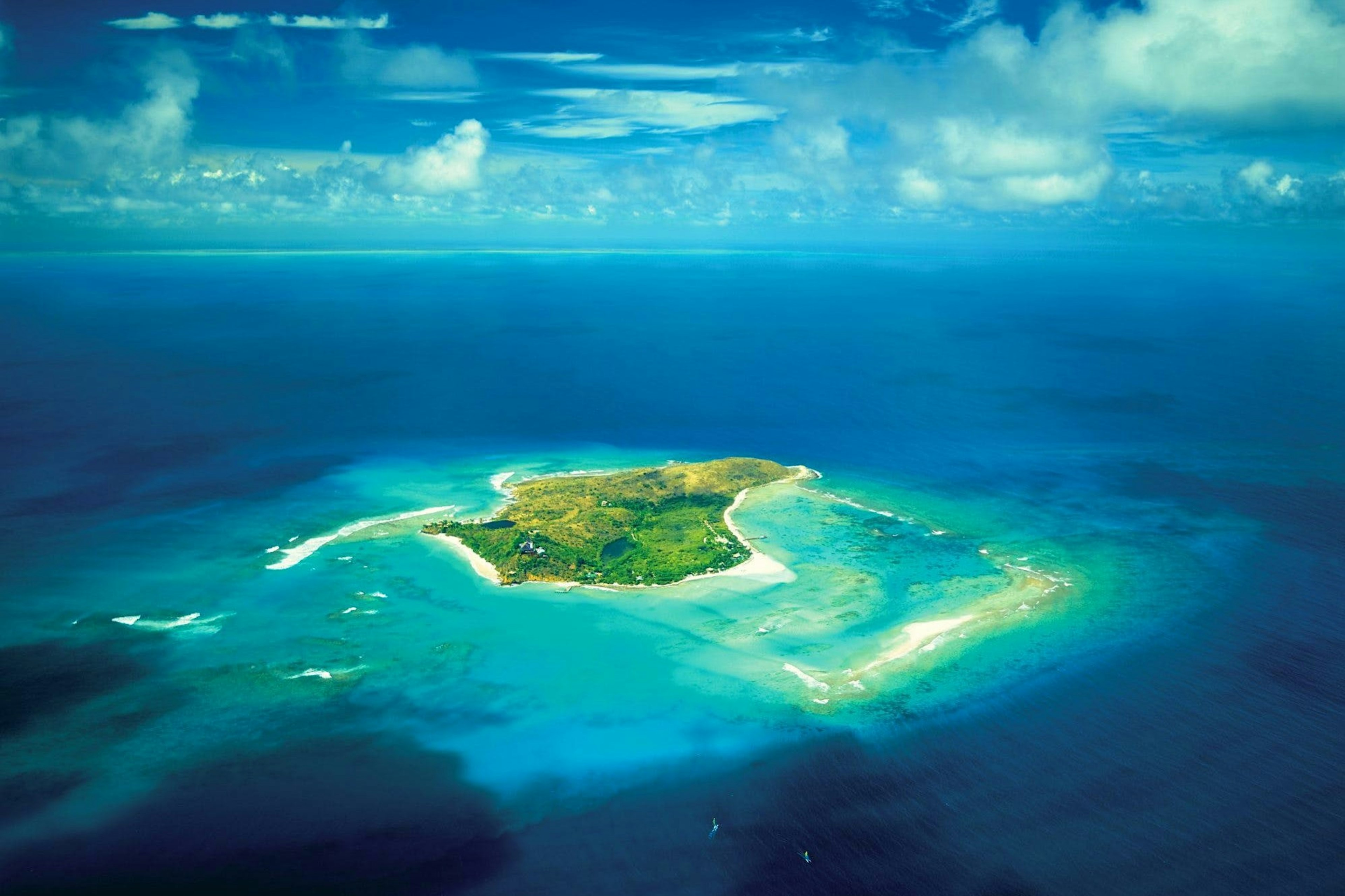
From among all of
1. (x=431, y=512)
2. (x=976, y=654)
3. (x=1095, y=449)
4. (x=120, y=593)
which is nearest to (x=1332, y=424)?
(x=1095, y=449)

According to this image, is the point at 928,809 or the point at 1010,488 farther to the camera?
the point at 1010,488

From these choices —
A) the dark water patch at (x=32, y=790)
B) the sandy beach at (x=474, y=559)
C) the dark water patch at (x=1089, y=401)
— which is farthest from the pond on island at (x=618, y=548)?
the dark water patch at (x=1089, y=401)

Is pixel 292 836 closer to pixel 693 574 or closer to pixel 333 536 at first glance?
pixel 693 574

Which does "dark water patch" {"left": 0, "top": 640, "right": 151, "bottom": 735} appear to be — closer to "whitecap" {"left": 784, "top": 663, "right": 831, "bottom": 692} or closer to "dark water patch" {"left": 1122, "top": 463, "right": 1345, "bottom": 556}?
"whitecap" {"left": 784, "top": 663, "right": 831, "bottom": 692}

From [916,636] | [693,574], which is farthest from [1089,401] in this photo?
[693,574]

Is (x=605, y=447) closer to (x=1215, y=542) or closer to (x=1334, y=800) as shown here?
(x=1215, y=542)

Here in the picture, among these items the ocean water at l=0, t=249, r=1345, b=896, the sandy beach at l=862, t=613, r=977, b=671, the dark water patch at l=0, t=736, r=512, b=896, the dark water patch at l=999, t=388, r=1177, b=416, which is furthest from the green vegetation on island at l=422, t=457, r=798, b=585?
the dark water patch at l=999, t=388, r=1177, b=416
